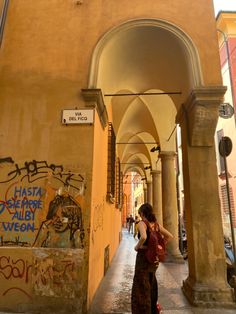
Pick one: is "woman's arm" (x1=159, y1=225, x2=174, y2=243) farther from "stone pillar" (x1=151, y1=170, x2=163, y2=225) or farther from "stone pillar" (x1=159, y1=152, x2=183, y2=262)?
"stone pillar" (x1=151, y1=170, x2=163, y2=225)

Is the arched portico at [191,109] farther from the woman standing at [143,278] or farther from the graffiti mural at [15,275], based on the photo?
the graffiti mural at [15,275]

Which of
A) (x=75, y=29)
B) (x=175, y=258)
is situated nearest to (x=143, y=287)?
(x=75, y=29)

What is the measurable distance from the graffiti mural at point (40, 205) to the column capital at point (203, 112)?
2.26m

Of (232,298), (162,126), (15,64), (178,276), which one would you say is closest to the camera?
(232,298)

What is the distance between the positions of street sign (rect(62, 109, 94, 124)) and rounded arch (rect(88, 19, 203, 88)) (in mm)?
499

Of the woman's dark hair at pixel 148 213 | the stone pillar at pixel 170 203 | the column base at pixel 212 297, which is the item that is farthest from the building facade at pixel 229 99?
the woman's dark hair at pixel 148 213

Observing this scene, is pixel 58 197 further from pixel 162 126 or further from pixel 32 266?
pixel 162 126

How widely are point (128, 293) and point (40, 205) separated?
94.0 inches

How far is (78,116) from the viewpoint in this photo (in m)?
4.58

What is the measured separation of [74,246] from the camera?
4121 millimetres

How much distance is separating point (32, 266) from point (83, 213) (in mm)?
1089

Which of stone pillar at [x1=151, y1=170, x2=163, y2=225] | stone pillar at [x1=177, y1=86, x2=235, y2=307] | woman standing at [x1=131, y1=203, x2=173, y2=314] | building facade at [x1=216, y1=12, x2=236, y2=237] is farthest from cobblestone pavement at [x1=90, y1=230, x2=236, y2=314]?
building facade at [x1=216, y1=12, x2=236, y2=237]

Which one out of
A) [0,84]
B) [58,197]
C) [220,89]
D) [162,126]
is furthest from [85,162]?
[162,126]

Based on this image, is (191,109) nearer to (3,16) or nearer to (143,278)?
(143,278)
